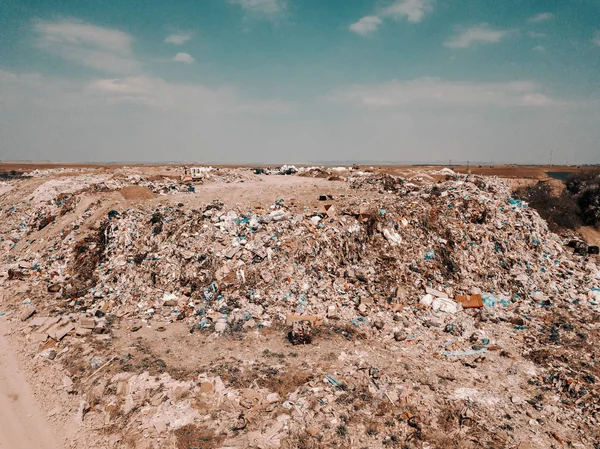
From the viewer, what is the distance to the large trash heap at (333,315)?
4.73m

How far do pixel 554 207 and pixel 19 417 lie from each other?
1921cm

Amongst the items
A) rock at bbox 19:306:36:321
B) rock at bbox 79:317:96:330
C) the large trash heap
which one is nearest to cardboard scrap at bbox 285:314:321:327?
the large trash heap

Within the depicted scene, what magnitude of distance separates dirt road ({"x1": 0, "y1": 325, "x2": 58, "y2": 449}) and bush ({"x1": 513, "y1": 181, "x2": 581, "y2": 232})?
17674 mm

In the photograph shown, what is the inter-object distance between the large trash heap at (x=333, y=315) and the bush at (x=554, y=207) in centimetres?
243

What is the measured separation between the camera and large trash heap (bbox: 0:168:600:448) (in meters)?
4.73

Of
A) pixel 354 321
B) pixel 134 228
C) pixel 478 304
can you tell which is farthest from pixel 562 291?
pixel 134 228

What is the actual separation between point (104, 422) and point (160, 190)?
10.9 meters

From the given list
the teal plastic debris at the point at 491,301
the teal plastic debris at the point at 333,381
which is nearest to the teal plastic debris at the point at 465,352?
the teal plastic debris at the point at 491,301

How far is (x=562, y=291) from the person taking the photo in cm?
907

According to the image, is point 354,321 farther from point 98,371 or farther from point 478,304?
point 98,371

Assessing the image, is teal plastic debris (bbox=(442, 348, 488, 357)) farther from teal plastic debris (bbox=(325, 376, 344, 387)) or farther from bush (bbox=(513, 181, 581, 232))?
bush (bbox=(513, 181, 581, 232))

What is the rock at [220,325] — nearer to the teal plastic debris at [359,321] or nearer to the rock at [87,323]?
the rock at [87,323]

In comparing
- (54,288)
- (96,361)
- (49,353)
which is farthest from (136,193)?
(96,361)

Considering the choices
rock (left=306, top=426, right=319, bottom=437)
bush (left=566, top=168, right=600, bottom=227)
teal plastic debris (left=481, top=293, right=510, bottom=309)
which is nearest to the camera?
rock (left=306, top=426, right=319, bottom=437)
